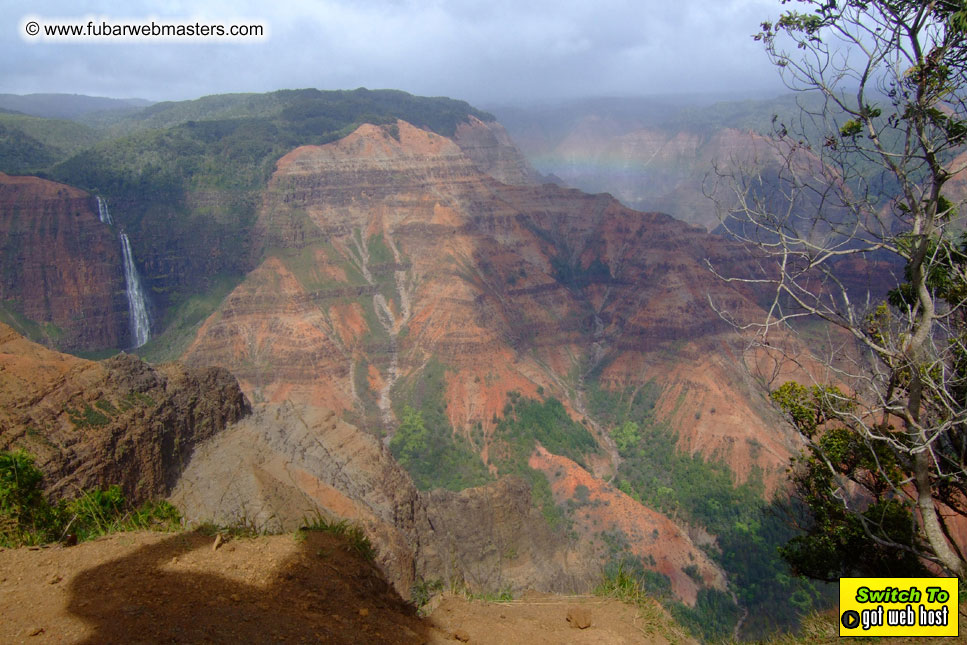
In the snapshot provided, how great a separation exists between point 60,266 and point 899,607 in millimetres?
78351

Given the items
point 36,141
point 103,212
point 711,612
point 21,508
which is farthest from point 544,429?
point 36,141

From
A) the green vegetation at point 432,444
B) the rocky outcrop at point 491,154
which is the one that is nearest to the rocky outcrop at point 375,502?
the green vegetation at point 432,444

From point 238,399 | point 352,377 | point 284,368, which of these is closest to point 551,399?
point 352,377

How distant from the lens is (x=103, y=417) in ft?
81.9

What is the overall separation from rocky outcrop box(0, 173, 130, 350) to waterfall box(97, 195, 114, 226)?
3.11ft

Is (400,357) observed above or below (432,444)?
above

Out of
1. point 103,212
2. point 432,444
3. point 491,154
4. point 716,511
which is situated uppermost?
point 491,154

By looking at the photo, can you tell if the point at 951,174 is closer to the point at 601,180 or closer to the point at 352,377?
the point at 352,377

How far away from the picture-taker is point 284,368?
209ft

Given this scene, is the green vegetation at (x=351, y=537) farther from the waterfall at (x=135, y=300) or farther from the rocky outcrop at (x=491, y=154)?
the rocky outcrop at (x=491, y=154)

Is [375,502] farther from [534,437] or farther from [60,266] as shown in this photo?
[60,266]

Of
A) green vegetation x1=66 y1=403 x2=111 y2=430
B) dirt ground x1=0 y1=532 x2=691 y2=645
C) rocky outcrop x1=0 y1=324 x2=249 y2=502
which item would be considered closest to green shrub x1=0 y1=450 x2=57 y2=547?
dirt ground x1=0 y1=532 x2=691 y2=645

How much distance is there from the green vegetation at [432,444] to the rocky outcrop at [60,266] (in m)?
34.7

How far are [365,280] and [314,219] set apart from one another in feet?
35.8
